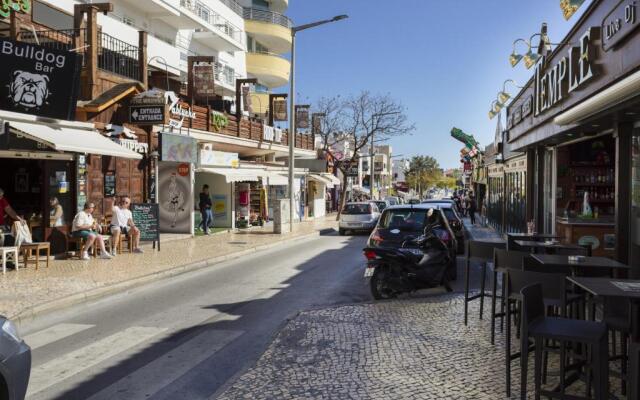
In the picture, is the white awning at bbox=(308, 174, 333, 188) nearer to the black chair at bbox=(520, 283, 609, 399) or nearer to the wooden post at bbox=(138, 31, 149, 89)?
the wooden post at bbox=(138, 31, 149, 89)

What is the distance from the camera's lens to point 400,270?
9945 mm

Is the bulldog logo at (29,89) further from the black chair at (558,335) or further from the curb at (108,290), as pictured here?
the black chair at (558,335)

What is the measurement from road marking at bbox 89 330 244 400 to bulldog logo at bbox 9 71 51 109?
8900 mm

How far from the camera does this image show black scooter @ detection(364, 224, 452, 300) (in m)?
9.80

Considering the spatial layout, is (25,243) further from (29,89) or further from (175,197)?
(175,197)

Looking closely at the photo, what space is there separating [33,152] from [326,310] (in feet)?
29.5

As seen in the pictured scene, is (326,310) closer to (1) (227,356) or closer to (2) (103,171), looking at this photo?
(1) (227,356)

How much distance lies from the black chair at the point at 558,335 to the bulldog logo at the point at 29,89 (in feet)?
42.2

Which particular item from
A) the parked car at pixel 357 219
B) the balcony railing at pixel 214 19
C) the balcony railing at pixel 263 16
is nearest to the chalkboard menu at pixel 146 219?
the parked car at pixel 357 219

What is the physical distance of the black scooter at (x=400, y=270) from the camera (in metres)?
9.80

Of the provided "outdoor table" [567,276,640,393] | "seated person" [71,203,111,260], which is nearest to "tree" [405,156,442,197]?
"seated person" [71,203,111,260]

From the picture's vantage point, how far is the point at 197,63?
76.0 ft

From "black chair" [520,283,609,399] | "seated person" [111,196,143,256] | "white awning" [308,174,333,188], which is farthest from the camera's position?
"white awning" [308,174,333,188]

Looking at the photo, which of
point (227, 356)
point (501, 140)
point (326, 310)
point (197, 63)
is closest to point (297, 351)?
point (227, 356)
